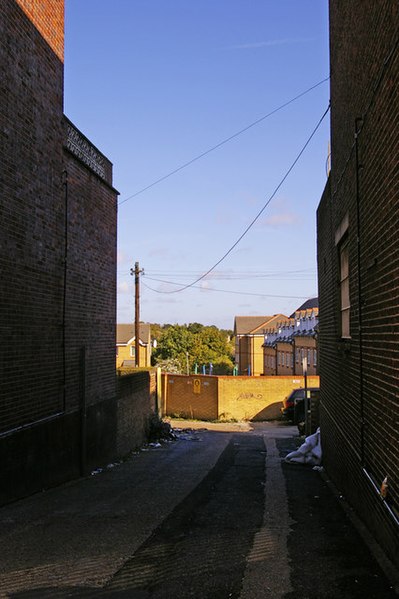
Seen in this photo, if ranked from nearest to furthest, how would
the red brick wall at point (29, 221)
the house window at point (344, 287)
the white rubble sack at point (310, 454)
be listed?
the red brick wall at point (29, 221)
the house window at point (344, 287)
the white rubble sack at point (310, 454)

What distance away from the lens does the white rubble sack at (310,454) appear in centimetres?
1391

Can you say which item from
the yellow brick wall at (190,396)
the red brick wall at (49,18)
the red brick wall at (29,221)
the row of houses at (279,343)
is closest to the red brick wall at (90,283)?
the red brick wall at (29,221)

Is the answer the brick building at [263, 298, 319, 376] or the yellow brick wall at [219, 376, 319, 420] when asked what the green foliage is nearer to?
the brick building at [263, 298, 319, 376]

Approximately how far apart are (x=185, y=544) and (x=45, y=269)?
5437 millimetres

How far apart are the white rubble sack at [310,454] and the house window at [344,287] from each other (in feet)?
18.1

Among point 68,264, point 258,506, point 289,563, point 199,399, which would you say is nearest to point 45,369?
point 68,264

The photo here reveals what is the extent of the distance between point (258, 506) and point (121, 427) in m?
7.92

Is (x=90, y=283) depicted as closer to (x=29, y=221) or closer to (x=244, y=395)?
(x=29, y=221)

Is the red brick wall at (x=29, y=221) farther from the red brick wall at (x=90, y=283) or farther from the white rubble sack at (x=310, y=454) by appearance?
the white rubble sack at (x=310, y=454)

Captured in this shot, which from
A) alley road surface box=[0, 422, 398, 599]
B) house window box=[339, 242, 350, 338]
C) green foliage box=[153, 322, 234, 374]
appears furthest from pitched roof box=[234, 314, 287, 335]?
alley road surface box=[0, 422, 398, 599]

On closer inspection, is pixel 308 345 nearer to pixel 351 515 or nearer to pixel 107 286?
pixel 107 286

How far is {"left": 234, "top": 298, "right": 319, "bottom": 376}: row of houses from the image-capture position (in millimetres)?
41219

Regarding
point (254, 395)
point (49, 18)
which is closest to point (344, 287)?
point (49, 18)

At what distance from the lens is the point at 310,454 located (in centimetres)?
1406
